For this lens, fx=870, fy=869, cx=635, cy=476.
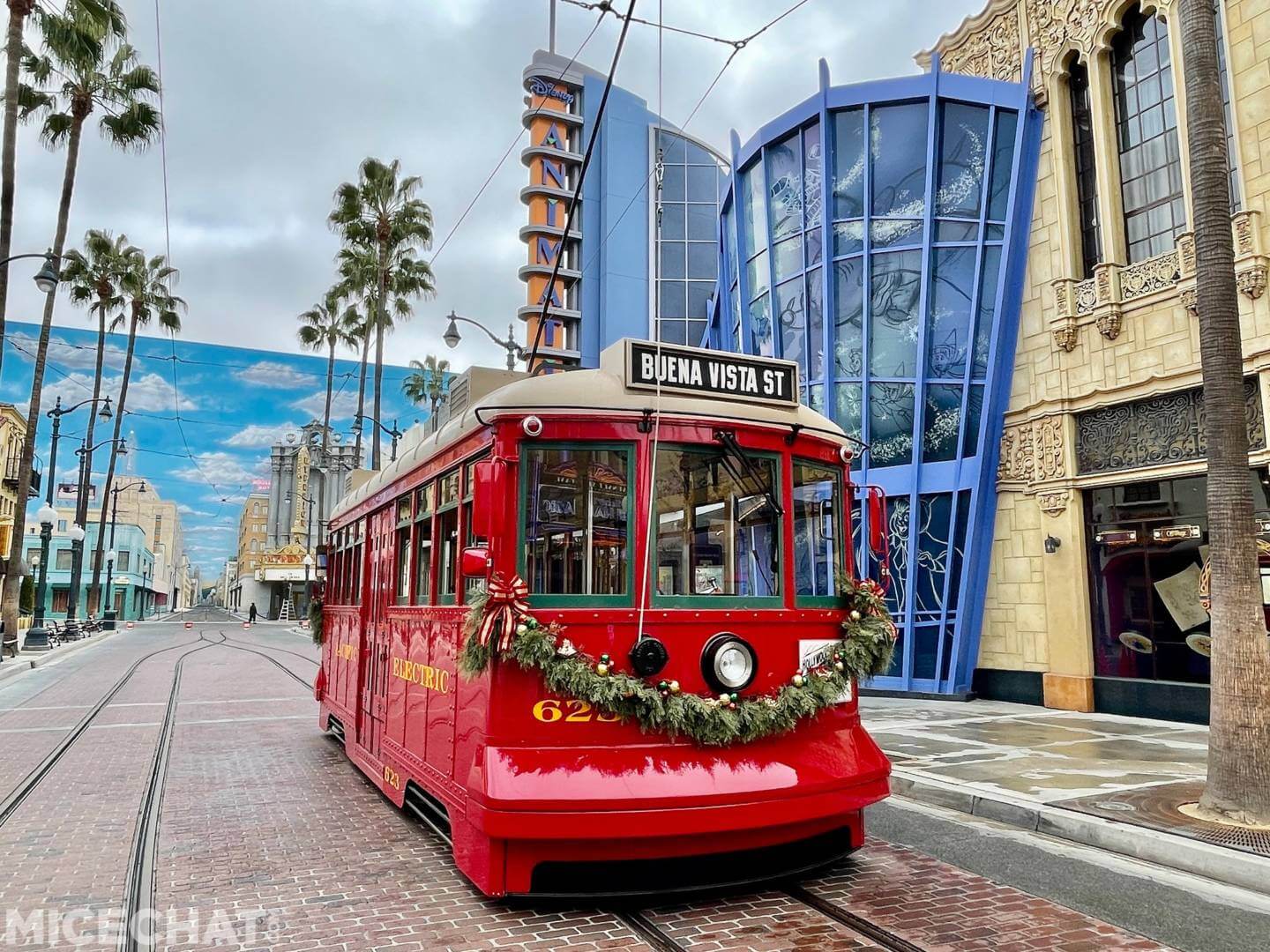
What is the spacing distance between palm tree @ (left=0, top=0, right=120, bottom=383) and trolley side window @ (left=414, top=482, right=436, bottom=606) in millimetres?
17495

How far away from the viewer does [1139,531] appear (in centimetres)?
1260

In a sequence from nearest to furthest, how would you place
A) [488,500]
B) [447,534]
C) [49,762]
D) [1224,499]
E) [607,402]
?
[488,500] → [607,402] → [447,534] → [1224,499] → [49,762]

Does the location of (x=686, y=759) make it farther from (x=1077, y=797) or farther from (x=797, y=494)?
(x=1077, y=797)

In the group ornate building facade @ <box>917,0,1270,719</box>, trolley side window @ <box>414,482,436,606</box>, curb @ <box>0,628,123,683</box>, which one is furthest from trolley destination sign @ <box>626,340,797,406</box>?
curb @ <box>0,628,123,683</box>

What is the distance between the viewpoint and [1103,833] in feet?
20.8

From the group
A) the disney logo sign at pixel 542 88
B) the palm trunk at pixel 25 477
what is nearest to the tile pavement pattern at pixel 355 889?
the palm trunk at pixel 25 477

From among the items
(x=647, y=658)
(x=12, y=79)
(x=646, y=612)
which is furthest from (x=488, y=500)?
(x=12, y=79)

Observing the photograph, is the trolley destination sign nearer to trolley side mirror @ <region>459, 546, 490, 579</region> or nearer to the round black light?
trolley side mirror @ <region>459, 546, 490, 579</region>

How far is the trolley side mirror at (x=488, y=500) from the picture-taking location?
4.62 metres

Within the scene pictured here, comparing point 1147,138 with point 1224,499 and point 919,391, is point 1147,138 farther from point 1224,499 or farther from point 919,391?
point 1224,499

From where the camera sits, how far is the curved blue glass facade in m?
14.7

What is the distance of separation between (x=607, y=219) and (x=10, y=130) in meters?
27.9

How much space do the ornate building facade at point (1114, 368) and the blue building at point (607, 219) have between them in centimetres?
2679

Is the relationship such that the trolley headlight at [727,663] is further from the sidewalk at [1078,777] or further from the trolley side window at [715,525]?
the sidewalk at [1078,777]
